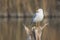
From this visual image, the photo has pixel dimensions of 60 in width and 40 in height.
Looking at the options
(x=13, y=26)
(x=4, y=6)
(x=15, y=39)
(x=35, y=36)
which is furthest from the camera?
(x=4, y=6)

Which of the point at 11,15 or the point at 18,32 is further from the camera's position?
the point at 11,15

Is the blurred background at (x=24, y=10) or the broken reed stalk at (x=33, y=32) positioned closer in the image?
the broken reed stalk at (x=33, y=32)

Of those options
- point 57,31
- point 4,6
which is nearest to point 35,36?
point 57,31

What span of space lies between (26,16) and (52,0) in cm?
55

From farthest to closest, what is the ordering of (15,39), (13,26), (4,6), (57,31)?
(4,6) → (13,26) → (57,31) → (15,39)

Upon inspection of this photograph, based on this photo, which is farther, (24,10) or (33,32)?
(24,10)

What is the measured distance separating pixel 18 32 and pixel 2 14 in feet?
3.53

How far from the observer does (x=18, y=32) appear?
3.68m

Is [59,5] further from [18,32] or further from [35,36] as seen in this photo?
[35,36]

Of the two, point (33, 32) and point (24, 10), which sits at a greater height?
point (33, 32)

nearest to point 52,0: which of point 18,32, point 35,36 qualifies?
point 18,32

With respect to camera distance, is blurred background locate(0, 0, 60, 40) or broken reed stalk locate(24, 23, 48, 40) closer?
broken reed stalk locate(24, 23, 48, 40)

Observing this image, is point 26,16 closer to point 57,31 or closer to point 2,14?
point 2,14

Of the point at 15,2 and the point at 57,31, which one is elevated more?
the point at 15,2
